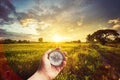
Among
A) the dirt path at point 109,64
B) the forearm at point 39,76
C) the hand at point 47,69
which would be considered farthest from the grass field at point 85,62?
the hand at point 47,69

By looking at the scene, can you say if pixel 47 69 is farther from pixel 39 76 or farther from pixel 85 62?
pixel 85 62

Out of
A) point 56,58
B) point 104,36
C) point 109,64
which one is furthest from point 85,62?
point 56,58

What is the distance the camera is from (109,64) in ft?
17.6

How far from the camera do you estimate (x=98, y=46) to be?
17.6 ft

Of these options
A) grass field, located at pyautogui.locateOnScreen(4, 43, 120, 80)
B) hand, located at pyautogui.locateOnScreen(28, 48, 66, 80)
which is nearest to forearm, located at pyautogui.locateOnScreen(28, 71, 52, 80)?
hand, located at pyautogui.locateOnScreen(28, 48, 66, 80)

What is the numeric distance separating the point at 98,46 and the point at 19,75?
3.70ft

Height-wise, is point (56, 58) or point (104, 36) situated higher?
point (104, 36)

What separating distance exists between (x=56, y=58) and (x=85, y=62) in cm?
67

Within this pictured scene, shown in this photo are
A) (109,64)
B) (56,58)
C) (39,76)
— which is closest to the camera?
(56,58)

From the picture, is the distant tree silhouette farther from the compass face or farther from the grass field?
the compass face

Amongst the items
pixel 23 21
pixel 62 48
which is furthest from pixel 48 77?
pixel 23 21

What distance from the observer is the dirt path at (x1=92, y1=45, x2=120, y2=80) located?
535cm

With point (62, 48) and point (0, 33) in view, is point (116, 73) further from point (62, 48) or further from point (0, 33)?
point (0, 33)

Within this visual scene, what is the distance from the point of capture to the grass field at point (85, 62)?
5355 millimetres
